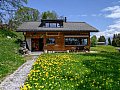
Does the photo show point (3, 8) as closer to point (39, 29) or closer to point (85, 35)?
point (39, 29)

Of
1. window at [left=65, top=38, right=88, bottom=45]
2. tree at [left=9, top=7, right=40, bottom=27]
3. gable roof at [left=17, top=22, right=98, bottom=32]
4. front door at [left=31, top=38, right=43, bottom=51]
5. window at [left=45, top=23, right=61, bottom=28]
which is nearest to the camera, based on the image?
gable roof at [left=17, top=22, right=98, bottom=32]

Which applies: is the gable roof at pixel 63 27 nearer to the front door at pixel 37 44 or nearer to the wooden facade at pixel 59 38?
the wooden facade at pixel 59 38

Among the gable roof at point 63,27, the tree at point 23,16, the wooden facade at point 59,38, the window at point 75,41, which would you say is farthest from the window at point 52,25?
the tree at point 23,16

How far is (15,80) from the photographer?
12.4m

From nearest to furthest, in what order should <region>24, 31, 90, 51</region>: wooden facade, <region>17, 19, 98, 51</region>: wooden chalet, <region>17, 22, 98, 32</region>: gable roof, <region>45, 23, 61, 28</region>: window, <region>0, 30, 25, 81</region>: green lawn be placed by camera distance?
<region>0, 30, 25, 81</region>: green lawn → <region>17, 22, 98, 32</region>: gable roof → <region>17, 19, 98, 51</region>: wooden chalet → <region>24, 31, 90, 51</region>: wooden facade → <region>45, 23, 61, 28</region>: window

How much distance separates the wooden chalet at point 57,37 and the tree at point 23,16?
4903mm

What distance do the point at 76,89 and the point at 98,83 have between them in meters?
1.38

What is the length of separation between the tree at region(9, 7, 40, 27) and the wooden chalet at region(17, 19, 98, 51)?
4903 mm

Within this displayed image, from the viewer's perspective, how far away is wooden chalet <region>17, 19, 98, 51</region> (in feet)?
147

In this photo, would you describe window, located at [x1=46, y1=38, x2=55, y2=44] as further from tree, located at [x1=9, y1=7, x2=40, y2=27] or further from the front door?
tree, located at [x1=9, y1=7, x2=40, y2=27]

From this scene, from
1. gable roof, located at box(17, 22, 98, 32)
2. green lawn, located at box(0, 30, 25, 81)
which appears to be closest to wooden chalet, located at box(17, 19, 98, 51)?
gable roof, located at box(17, 22, 98, 32)

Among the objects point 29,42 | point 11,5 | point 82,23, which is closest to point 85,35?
point 82,23

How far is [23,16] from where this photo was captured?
59625mm

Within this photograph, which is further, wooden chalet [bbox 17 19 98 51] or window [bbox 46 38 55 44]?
window [bbox 46 38 55 44]
